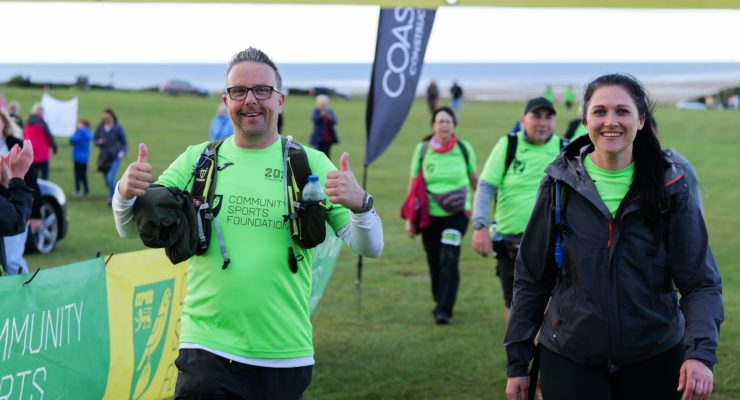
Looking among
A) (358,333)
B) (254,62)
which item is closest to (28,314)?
(254,62)

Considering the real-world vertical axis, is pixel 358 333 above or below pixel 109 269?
below

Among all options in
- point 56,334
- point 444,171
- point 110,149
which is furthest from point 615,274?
point 110,149

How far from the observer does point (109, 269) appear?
6.71m

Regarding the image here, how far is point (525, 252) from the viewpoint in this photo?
15.1ft

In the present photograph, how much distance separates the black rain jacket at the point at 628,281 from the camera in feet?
14.0

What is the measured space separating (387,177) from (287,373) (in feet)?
75.0

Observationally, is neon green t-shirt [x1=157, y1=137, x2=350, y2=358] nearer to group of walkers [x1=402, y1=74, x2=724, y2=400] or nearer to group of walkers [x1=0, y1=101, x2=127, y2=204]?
group of walkers [x1=402, y1=74, x2=724, y2=400]

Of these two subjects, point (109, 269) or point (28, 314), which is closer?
point (28, 314)

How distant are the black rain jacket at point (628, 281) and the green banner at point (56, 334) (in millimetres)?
2859

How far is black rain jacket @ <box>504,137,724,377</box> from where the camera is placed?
4.26m

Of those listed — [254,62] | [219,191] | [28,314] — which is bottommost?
[28,314]

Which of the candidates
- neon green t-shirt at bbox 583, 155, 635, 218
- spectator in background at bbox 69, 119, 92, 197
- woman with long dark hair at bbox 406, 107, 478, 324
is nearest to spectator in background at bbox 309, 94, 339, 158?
spectator in background at bbox 69, 119, 92, 197

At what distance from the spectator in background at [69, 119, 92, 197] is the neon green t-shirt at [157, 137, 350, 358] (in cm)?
1929

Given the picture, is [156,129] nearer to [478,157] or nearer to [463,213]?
[478,157]
